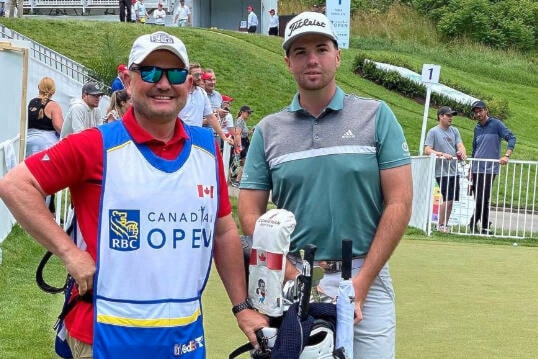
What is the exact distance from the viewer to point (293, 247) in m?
4.29

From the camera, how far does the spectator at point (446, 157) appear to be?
596 inches

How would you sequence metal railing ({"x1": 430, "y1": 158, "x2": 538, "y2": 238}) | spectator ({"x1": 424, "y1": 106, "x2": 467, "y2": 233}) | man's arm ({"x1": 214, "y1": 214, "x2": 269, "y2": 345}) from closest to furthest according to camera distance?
man's arm ({"x1": 214, "y1": 214, "x2": 269, "y2": 345})
spectator ({"x1": 424, "y1": 106, "x2": 467, "y2": 233})
metal railing ({"x1": 430, "y1": 158, "x2": 538, "y2": 238})

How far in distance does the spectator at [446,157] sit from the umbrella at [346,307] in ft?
36.8

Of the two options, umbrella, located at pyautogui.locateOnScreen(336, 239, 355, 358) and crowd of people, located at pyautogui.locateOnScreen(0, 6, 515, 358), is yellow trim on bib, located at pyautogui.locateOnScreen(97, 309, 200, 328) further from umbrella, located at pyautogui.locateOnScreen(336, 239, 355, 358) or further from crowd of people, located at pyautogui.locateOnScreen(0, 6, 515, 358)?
umbrella, located at pyautogui.locateOnScreen(336, 239, 355, 358)

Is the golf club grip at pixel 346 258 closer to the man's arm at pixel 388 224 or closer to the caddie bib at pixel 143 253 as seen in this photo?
the man's arm at pixel 388 224

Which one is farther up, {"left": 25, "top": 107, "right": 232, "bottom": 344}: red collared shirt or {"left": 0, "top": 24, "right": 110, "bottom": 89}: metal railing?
{"left": 0, "top": 24, "right": 110, "bottom": 89}: metal railing

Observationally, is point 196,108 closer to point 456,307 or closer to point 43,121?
point 43,121

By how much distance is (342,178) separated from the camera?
416 centimetres

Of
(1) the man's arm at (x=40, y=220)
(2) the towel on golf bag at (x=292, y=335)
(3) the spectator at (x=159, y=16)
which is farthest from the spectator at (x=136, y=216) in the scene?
(3) the spectator at (x=159, y=16)

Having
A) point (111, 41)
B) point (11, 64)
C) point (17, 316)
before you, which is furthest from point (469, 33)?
point (17, 316)

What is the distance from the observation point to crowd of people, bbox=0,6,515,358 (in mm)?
3512

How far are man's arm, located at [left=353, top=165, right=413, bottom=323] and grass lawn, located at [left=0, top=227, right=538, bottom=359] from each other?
293 cm

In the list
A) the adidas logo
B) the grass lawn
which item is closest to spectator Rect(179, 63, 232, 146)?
the grass lawn

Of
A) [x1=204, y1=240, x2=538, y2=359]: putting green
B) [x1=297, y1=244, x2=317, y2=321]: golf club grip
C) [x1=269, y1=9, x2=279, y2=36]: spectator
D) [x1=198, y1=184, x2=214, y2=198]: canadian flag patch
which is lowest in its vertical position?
[x1=204, y1=240, x2=538, y2=359]: putting green
